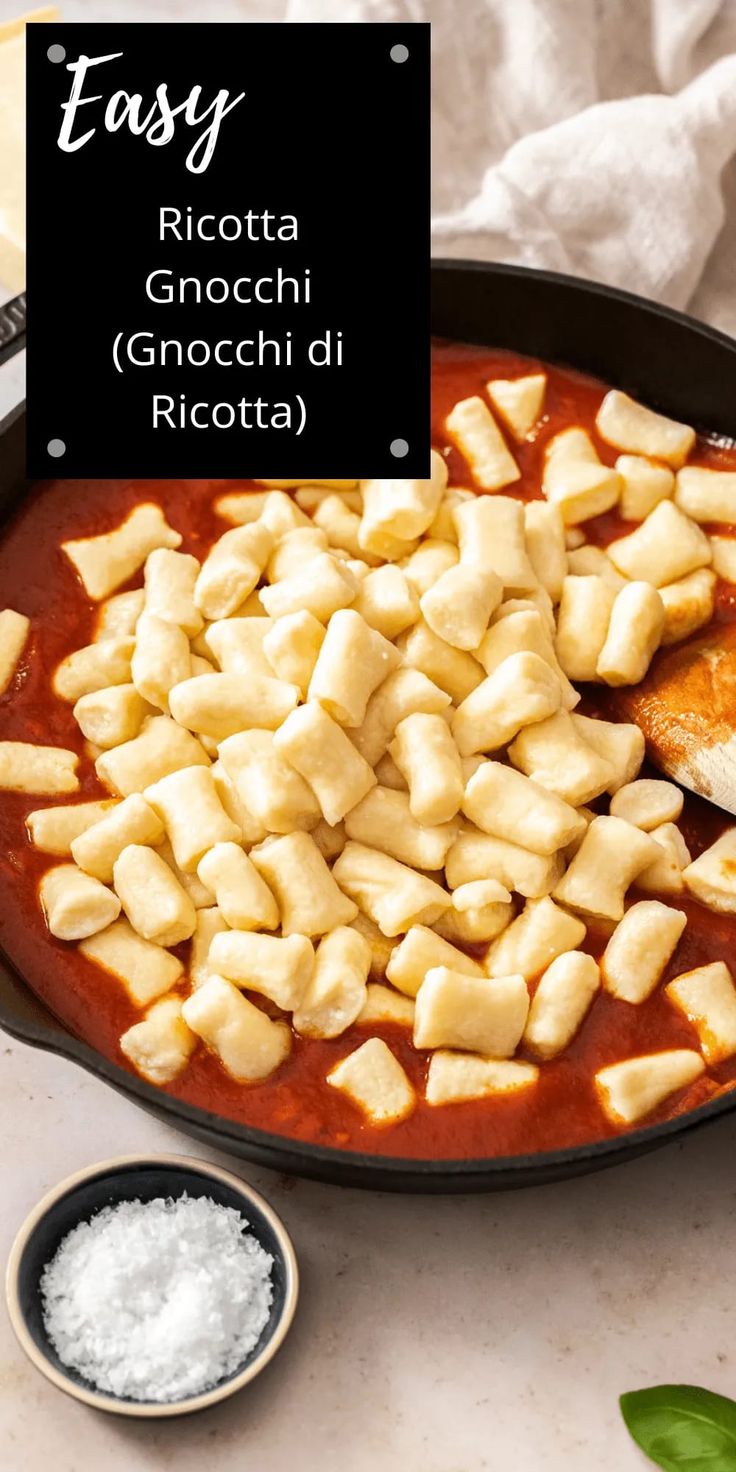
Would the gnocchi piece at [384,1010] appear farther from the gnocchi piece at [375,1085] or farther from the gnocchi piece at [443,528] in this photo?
the gnocchi piece at [443,528]

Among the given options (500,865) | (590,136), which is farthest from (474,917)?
(590,136)

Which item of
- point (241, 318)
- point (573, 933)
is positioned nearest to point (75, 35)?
point (241, 318)

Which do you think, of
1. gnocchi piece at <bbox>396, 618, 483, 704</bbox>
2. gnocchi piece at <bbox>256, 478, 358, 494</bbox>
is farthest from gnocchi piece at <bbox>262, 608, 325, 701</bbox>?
gnocchi piece at <bbox>256, 478, 358, 494</bbox>

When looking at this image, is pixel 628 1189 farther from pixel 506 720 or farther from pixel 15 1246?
pixel 15 1246

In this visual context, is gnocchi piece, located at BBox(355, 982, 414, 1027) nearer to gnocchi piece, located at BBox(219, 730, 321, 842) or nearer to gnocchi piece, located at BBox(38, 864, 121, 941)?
gnocchi piece, located at BBox(219, 730, 321, 842)

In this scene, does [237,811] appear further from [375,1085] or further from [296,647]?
[375,1085]
